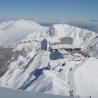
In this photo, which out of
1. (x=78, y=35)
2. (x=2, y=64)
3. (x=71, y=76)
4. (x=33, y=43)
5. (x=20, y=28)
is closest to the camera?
(x=71, y=76)

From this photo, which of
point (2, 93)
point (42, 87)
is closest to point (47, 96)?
point (2, 93)

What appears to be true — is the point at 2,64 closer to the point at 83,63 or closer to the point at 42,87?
the point at 83,63

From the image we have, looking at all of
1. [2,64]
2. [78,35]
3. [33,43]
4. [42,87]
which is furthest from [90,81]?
[78,35]

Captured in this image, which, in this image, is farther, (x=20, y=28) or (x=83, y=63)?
(x=20, y=28)

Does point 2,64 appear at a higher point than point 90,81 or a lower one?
lower

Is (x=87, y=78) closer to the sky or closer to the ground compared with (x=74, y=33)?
closer to the sky

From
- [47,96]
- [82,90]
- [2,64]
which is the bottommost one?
[2,64]

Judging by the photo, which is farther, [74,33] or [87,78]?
[74,33]

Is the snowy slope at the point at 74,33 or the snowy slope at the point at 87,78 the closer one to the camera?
the snowy slope at the point at 87,78

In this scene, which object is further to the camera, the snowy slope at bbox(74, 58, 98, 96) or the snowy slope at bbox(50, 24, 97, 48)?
the snowy slope at bbox(50, 24, 97, 48)

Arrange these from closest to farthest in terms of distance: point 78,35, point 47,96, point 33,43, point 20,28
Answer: point 47,96 → point 33,43 → point 78,35 → point 20,28
